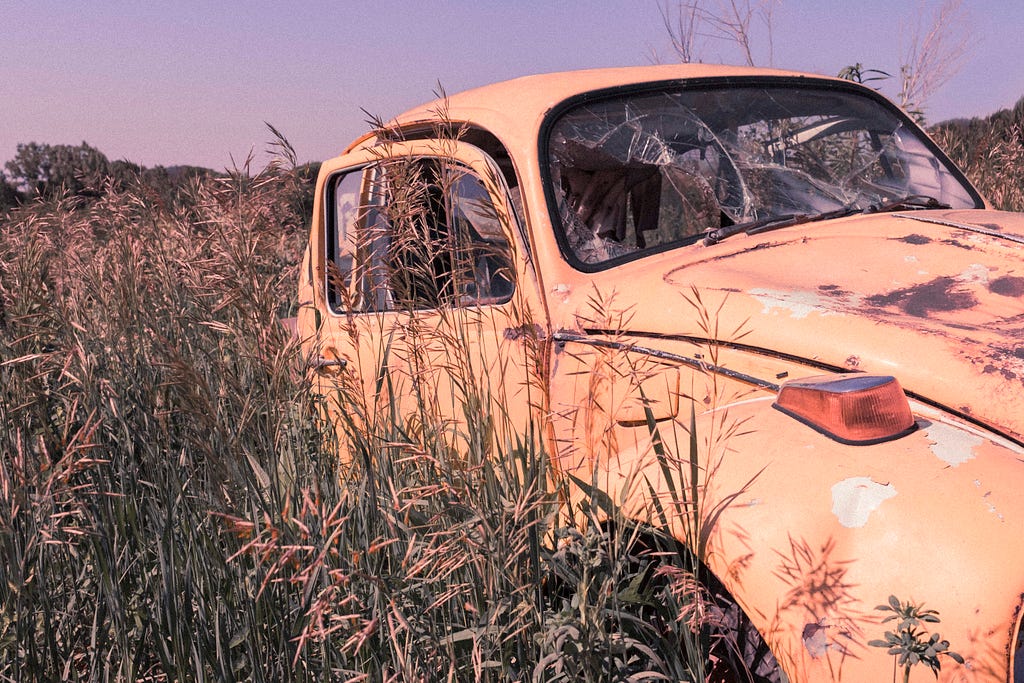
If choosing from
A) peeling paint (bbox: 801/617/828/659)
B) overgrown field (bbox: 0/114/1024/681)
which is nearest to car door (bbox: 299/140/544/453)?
overgrown field (bbox: 0/114/1024/681)

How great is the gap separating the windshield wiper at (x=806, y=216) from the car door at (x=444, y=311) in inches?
23.9

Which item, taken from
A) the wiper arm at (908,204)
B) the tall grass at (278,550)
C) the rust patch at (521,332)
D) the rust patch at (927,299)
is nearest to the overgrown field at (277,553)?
the tall grass at (278,550)

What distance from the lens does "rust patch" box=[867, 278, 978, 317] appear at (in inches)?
81.4

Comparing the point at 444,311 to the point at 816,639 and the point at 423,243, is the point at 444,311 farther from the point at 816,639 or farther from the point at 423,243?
the point at 816,639

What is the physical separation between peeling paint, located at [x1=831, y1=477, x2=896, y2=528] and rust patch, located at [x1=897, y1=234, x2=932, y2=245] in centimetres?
105

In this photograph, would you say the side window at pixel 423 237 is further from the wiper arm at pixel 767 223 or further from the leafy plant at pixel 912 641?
the leafy plant at pixel 912 641

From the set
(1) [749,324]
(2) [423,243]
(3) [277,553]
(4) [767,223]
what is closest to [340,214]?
(2) [423,243]

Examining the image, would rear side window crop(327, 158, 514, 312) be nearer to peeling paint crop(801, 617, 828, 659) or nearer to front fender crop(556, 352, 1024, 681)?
front fender crop(556, 352, 1024, 681)

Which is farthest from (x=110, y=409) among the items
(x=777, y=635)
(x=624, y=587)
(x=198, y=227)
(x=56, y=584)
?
(x=777, y=635)

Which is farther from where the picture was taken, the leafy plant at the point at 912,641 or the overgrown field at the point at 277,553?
the overgrown field at the point at 277,553

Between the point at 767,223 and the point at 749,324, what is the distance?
0.77 meters

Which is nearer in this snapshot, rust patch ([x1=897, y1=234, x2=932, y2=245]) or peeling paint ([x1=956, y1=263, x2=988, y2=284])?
peeling paint ([x1=956, y1=263, x2=988, y2=284])

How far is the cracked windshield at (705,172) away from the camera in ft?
9.21

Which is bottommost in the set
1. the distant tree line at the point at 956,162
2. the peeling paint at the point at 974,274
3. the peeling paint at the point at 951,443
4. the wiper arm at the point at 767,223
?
the peeling paint at the point at 951,443
